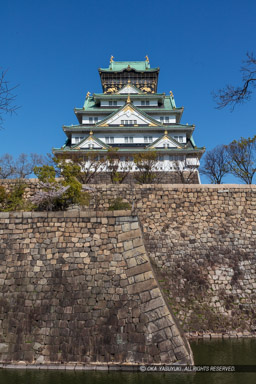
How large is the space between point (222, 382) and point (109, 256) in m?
4.38

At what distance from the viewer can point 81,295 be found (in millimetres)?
8586

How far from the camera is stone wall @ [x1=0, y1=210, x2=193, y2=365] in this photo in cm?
793

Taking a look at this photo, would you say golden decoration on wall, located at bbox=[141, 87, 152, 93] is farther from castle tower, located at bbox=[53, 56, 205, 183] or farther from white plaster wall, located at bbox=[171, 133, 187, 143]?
white plaster wall, located at bbox=[171, 133, 187, 143]

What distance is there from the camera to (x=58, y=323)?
8305 millimetres

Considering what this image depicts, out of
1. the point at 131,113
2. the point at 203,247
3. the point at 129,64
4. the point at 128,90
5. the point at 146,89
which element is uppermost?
the point at 129,64

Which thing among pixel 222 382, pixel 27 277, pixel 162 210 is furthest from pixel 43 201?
pixel 222 382

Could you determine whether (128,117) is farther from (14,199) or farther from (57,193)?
(57,193)

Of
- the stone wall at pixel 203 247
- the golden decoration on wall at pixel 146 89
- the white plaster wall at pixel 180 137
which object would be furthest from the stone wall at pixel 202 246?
the golden decoration on wall at pixel 146 89

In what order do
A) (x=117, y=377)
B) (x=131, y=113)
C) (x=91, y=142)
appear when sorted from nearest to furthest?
1. (x=117, y=377)
2. (x=91, y=142)
3. (x=131, y=113)

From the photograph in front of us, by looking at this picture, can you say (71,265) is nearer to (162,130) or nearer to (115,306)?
(115,306)

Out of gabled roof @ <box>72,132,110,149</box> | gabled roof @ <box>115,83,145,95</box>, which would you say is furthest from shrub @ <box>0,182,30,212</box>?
gabled roof @ <box>115,83,145,95</box>

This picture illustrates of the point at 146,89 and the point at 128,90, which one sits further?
the point at 146,89

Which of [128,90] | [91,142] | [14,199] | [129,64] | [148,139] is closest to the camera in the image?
[14,199]

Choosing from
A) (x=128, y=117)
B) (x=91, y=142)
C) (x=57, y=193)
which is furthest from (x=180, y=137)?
(x=57, y=193)
